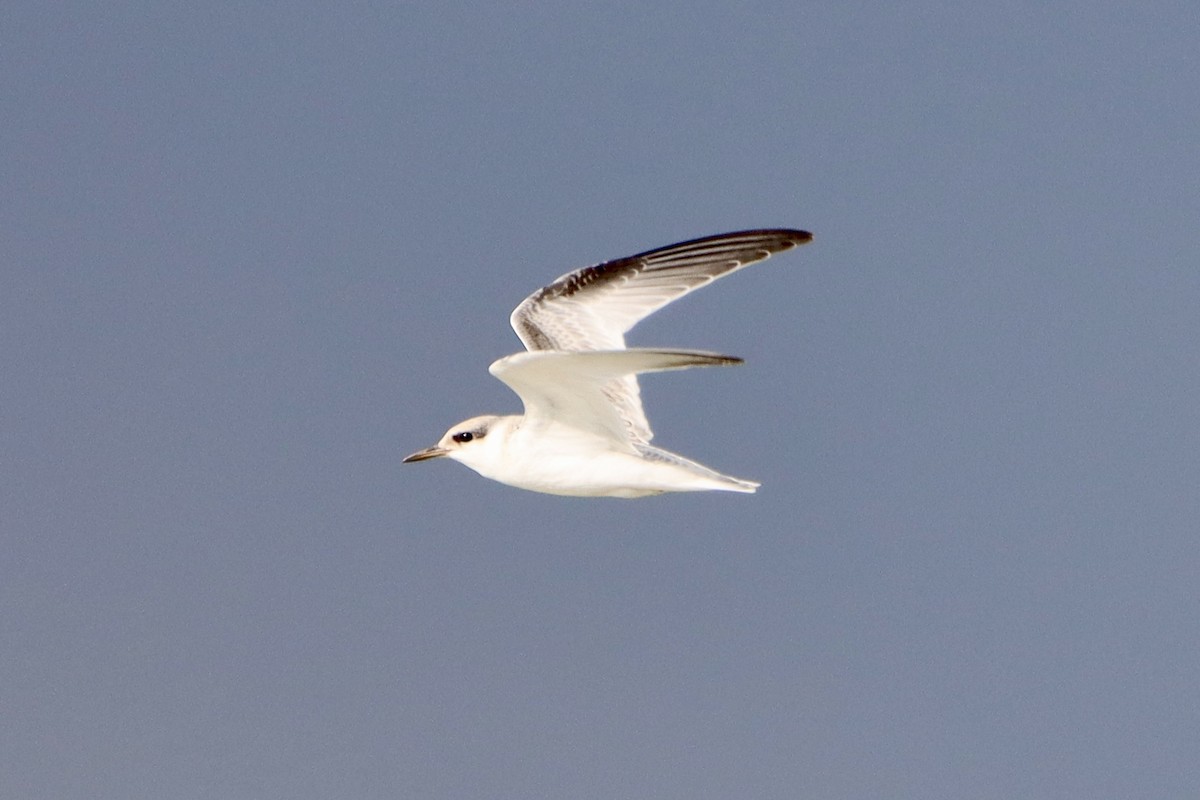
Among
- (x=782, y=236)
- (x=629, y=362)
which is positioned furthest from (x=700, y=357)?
(x=782, y=236)

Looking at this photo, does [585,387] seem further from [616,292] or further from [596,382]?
[616,292]

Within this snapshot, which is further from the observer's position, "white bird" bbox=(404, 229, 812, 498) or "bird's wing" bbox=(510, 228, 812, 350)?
"bird's wing" bbox=(510, 228, 812, 350)

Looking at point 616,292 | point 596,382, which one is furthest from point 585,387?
point 616,292

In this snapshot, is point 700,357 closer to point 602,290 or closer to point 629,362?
point 629,362

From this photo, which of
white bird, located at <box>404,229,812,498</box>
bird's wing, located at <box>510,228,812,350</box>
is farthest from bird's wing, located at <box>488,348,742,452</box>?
bird's wing, located at <box>510,228,812,350</box>

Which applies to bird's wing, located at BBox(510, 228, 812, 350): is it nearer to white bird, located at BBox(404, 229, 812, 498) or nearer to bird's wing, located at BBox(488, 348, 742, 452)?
white bird, located at BBox(404, 229, 812, 498)

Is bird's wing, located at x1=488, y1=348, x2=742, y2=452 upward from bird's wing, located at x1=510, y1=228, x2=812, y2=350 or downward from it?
downward

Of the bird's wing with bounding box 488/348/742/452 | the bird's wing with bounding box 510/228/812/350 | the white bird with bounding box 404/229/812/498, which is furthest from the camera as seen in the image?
the bird's wing with bounding box 510/228/812/350
